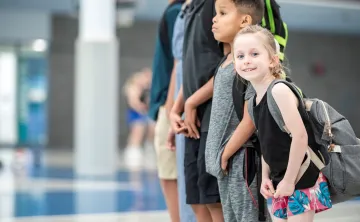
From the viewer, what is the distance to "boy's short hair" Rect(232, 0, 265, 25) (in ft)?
10.4

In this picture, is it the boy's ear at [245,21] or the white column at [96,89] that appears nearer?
the boy's ear at [245,21]

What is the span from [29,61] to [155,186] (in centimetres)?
1408

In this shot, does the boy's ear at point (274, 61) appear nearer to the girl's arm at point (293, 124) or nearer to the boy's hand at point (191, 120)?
the girl's arm at point (293, 124)

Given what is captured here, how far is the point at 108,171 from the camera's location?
1066 cm

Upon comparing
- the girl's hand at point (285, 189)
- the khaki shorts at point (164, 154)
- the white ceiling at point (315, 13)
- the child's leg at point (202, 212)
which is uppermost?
the white ceiling at point (315, 13)

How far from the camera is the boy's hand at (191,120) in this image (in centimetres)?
343

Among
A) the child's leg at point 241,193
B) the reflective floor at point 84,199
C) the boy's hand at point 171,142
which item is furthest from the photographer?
the reflective floor at point 84,199

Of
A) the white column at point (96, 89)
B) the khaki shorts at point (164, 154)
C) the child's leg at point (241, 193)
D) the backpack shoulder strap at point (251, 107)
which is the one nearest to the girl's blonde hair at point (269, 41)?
the backpack shoulder strap at point (251, 107)

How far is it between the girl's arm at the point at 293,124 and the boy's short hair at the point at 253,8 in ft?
1.91

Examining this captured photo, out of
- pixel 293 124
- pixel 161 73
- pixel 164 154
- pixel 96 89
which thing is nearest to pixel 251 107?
pixel 293 124

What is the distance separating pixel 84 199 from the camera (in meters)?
7.68

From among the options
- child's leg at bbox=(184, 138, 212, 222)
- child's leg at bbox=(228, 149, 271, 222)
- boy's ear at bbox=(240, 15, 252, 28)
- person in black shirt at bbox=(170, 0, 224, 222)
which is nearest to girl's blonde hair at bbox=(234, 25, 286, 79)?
boy's ear at bbox=(240, 15, 252, 28)

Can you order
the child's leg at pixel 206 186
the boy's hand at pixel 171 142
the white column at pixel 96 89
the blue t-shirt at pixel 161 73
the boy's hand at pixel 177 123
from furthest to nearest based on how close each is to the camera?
the white column at pixel 96 89 < the blue t-shirt at pixel 161 73 < the boy's hand at pixel 171 142 < the boy's hand at pixel 177 123 < the child's leg at pixel 206 186

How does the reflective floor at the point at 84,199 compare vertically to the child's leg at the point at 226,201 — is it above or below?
below
